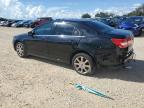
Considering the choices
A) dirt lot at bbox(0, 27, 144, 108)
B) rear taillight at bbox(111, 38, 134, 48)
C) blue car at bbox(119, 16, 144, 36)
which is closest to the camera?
dirt lot at bbox(0, 27, 144, 108)

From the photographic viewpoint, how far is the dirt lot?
555 centimetres

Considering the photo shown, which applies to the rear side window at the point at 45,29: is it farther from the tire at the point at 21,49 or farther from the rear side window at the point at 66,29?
the tire at the point at 21,49

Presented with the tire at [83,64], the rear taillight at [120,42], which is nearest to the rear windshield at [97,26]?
the rear taillight at [120,42]

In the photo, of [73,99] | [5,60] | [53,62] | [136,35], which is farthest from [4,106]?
[136,35]

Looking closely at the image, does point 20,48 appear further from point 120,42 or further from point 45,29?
point 120,42

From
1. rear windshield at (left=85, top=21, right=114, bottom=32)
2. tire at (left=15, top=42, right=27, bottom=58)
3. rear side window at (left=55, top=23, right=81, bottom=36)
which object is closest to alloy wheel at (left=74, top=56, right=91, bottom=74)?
rear side window at (left=55, top=23, right=81, bottom=36)

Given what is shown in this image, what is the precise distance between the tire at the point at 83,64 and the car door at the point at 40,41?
4.54 ft

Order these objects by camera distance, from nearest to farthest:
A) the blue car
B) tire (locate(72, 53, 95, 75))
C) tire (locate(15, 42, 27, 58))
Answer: tire (locate(72, 53, 95, 75))
tire (locate(15, 42, 27, 58))
the blue car

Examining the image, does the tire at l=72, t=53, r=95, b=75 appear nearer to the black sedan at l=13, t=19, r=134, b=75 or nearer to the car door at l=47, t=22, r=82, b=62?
the black sedan at l=13, t=19, r=134, b=75

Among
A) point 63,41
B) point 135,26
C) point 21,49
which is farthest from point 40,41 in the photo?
point 135,26

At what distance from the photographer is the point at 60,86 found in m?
6.66

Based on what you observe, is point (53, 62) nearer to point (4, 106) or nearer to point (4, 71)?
point (4, 71)

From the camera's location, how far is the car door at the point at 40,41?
8727mm

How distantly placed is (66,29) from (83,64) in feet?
4.23
